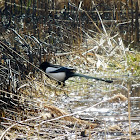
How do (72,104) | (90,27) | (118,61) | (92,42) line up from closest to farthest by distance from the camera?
(72,104) < (118,61) < (92,42) < (90,27)

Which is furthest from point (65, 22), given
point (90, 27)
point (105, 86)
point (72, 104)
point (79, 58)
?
point (72, 104)

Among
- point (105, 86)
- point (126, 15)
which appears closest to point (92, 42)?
point (126, 15)

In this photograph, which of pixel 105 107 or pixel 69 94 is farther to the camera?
pixel 69 94

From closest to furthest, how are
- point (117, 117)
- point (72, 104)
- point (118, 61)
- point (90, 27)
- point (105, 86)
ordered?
point (117, 117), point (72, 104), point (105, 86), point (118, 61), point (90, 27)

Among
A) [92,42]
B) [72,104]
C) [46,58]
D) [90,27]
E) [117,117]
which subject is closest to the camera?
[117,117]

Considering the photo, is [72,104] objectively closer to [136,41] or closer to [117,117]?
[117,117]

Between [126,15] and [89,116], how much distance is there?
5.37 metres

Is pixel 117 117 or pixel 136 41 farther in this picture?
pixel 136 41

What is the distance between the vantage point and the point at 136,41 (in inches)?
339

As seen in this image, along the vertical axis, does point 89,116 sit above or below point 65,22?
below

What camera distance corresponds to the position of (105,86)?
5.97m

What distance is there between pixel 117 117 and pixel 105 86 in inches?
75.4

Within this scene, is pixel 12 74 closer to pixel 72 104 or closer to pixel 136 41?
pixel 72 104

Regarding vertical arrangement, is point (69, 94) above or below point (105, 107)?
below
